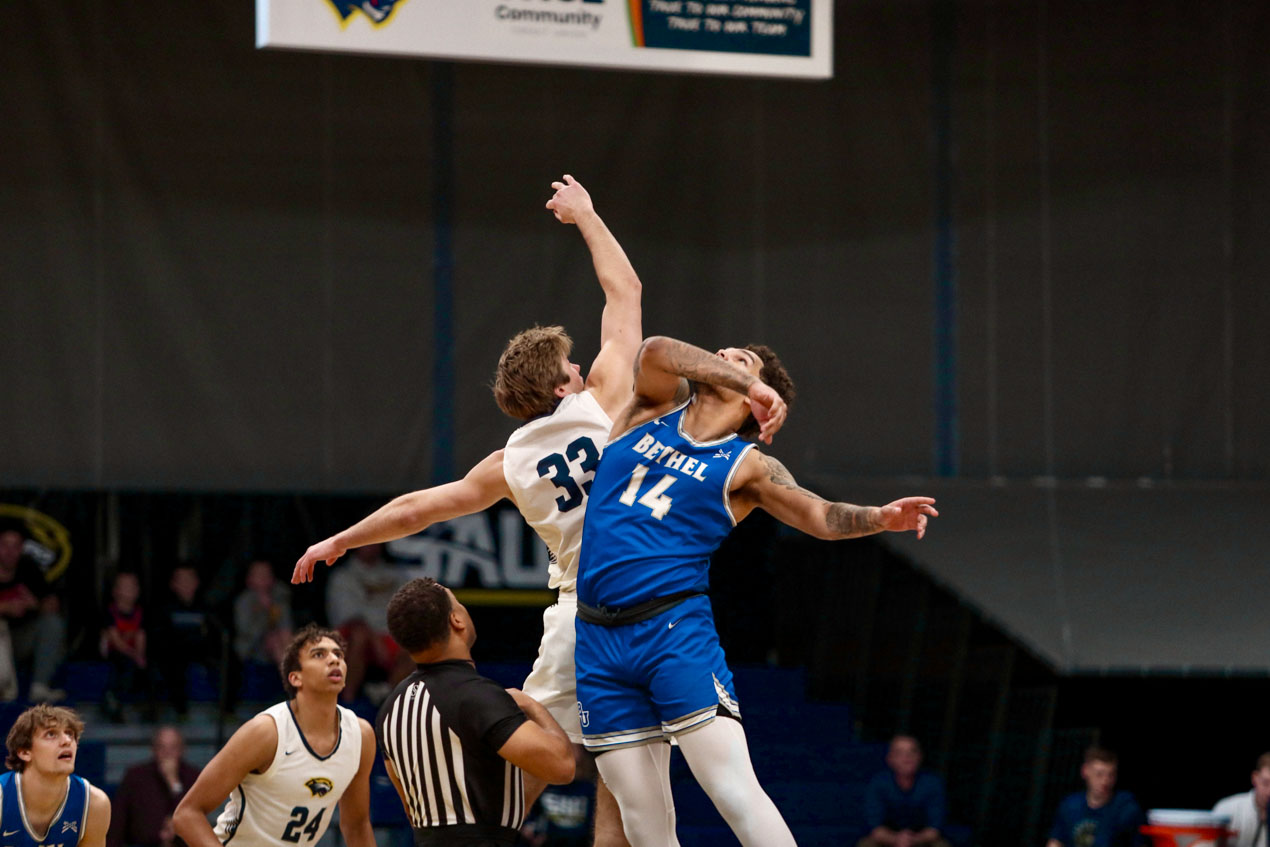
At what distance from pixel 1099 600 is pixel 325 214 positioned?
5.99 m

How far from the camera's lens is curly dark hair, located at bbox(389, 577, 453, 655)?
190 inches

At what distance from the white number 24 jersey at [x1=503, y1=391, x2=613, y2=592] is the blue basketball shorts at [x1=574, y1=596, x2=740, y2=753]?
1.52 feet

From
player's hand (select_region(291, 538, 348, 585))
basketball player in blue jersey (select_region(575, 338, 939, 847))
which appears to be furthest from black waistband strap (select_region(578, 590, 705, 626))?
player's hand (select_region(291, 538, 348, 585))

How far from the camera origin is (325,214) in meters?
12.4

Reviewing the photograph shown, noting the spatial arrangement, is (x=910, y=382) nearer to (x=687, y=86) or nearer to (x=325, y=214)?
(x=687, y=86)

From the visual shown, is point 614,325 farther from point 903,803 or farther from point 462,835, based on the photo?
point 903,803

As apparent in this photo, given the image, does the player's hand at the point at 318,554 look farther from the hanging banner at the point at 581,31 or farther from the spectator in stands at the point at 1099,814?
the spectator in stands at the point at 1099,814

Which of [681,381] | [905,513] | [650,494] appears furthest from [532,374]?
[905,513]

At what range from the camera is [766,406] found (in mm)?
4309

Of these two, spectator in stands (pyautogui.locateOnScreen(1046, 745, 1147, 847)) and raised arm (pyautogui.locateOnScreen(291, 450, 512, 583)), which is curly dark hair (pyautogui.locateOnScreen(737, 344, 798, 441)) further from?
spectator in stands (pyautogui.locateOnScreen(1046, 745, 1147, 847))

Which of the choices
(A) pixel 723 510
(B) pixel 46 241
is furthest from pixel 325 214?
(A) pixel 723 510

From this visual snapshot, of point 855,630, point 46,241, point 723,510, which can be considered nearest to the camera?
→ point 723,510

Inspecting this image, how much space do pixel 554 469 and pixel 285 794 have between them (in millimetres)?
1655

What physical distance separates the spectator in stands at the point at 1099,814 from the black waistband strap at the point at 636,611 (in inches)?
255
